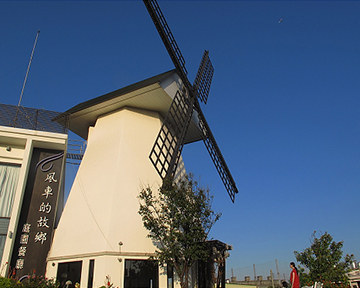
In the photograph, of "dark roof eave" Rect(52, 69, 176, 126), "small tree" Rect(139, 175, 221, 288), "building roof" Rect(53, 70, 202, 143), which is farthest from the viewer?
"dark roof eave" Rect(52, 69, 176, 126)

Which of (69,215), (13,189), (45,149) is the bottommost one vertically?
(69,215)

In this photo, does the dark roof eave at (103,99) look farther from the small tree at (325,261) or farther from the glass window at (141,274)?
the small tree at (325,261)

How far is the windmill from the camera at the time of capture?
13.4 meters

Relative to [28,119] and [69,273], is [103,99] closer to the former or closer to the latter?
[28,119]

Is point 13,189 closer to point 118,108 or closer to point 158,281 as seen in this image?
point 118,108

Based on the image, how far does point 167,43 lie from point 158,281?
34.2 ft

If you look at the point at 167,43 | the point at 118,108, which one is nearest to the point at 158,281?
the point at 118,108

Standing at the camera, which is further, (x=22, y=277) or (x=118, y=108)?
(x=118, y=108)

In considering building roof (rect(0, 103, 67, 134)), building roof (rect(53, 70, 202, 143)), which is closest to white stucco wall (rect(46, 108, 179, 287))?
building roof (rect(53, 70, 202, 143))

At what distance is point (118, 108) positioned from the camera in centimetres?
1490

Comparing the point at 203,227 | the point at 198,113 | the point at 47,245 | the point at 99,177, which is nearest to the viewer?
the point at 203,227

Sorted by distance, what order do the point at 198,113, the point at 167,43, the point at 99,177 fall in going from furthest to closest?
the point at 198,113
the point at 167,43
the point at 99,177

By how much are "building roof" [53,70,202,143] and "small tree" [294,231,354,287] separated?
8.10 metres

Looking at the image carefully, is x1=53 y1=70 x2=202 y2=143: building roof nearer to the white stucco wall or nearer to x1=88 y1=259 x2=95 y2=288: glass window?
the white stucco wall
